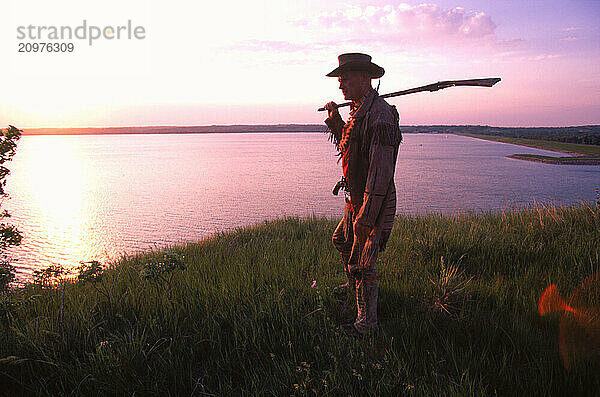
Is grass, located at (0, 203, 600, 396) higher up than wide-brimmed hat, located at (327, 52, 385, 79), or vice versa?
wide-brimmed hat, located at (327, 52, 385, 79)

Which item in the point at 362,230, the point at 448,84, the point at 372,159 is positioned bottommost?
the point at 362,230

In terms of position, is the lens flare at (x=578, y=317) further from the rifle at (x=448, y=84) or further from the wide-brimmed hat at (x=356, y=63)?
the wide-brimmed hat at (x=356, y=63)

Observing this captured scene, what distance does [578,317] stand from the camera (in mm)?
3684

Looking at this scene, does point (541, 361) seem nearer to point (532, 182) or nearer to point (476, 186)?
point (476, 186)

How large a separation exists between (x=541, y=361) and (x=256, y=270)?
3699 millimetres

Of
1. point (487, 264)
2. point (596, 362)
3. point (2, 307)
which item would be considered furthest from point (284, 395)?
point (487, 264)

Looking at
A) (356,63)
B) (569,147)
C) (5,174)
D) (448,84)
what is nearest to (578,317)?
(448,84)

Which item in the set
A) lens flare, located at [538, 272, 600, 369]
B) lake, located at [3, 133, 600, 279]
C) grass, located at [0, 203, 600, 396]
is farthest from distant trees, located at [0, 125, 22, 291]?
lake, located at [3, 133, 600, 279]

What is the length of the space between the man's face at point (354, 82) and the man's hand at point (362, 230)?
144 cm

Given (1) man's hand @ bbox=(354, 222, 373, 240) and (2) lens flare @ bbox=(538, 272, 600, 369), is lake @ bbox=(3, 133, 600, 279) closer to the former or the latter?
(2) lens flare @ bbox=(538, 272, 600, 369)

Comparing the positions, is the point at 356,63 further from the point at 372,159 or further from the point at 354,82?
the point at 372,159

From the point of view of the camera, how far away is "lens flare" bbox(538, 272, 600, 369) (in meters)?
3.13

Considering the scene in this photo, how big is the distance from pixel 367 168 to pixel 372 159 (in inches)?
14.7

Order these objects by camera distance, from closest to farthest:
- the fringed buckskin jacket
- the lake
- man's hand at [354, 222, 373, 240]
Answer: the fringed buckskin jacket → man's hand at [354, 222, 373, 240] → the lake
